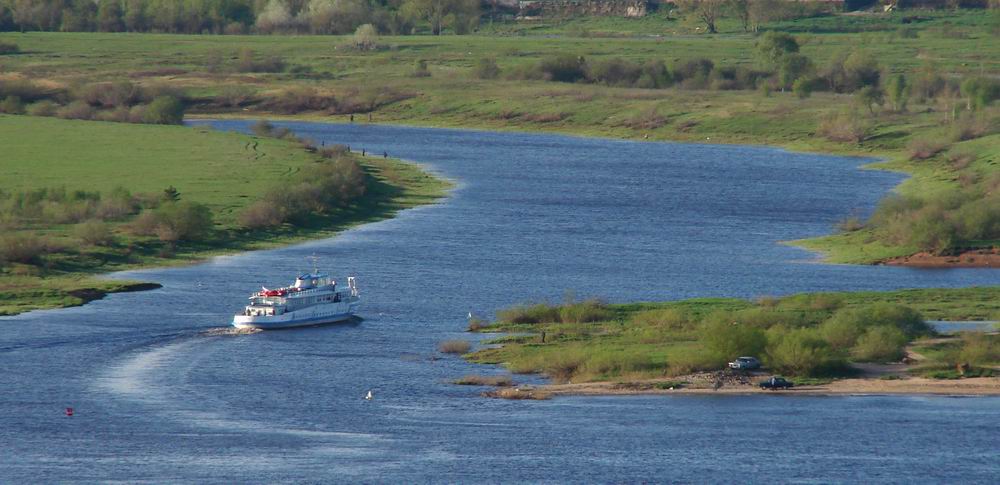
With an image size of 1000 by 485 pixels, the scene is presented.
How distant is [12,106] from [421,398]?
129109mm

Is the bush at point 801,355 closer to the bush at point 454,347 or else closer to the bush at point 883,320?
the bush at point 883,320

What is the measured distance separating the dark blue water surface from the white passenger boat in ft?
3.87

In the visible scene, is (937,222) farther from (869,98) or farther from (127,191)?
(869,98)

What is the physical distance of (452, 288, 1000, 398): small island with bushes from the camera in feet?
249

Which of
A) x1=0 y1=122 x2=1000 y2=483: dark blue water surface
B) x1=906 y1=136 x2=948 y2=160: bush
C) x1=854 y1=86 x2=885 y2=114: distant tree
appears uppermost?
x1=854 y1=86 x2=885 y2=114: distant tree

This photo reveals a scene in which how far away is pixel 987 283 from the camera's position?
101438mm

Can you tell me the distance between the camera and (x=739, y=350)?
77.2 m

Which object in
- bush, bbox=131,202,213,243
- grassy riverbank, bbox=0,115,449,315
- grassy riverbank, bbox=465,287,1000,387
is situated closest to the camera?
grassy riverbank, bbox=465,287,1000,387

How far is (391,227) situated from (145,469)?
65.5 metres

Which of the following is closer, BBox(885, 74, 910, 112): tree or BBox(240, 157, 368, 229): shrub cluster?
BBox(240, 157, 368, 229): shrub cluster

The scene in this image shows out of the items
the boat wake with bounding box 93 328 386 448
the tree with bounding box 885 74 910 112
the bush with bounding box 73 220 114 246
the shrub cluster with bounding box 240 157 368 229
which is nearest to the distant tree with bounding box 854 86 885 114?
the tree with bounding box 885 74 910 112

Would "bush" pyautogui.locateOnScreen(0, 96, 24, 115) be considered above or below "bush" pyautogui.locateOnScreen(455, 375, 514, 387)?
above

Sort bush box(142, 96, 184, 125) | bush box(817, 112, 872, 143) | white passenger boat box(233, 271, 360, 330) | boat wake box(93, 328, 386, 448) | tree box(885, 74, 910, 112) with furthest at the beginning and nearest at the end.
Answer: tree box(885, 74, 910, 112) → bush box(142, 96, 184, 125) → bush box(817, 112, 872, 143) → white passenger boat box(233, 271, 360, 330) → boat wake box(93, 328, 386, 448)

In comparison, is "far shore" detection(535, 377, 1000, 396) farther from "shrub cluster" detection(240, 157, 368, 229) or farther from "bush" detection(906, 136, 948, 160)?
"bush" detection(906, 136, 948, 160)
